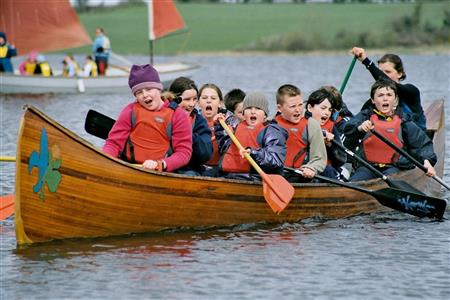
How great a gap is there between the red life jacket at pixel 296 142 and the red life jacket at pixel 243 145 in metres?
0.36

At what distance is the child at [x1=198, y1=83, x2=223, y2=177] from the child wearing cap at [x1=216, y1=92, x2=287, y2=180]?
29cm

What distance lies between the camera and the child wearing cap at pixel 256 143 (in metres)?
11.0

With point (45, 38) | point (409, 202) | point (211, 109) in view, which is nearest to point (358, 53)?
point (409, 202)

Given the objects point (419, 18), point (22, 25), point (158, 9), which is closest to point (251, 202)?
point (22, 25)

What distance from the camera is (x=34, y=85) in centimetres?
3047

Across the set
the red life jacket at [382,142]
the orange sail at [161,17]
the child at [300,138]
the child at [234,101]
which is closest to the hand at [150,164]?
the child at [300,138]

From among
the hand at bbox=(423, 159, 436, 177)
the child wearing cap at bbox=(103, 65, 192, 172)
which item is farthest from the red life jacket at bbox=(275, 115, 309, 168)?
the hand at bbox=(423, 159, 436, 177)

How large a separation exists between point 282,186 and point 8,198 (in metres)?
2.82

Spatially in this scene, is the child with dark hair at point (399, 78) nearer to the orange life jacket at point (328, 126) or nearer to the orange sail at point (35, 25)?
the orange life jacket at point (328, 126)

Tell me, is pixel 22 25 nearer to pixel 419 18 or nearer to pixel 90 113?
pixel 90 113

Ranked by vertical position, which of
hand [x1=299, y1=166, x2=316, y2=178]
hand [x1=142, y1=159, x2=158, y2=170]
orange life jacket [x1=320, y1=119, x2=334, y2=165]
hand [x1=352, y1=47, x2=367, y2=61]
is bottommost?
hand [x1=299, y1=166, x2=316, y2=178]

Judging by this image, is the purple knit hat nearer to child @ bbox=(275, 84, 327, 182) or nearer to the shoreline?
child @ bbox=(275, 84, 327, 182)

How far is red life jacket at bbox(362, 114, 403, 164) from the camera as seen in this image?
41.3ft

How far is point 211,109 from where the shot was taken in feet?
38.6
